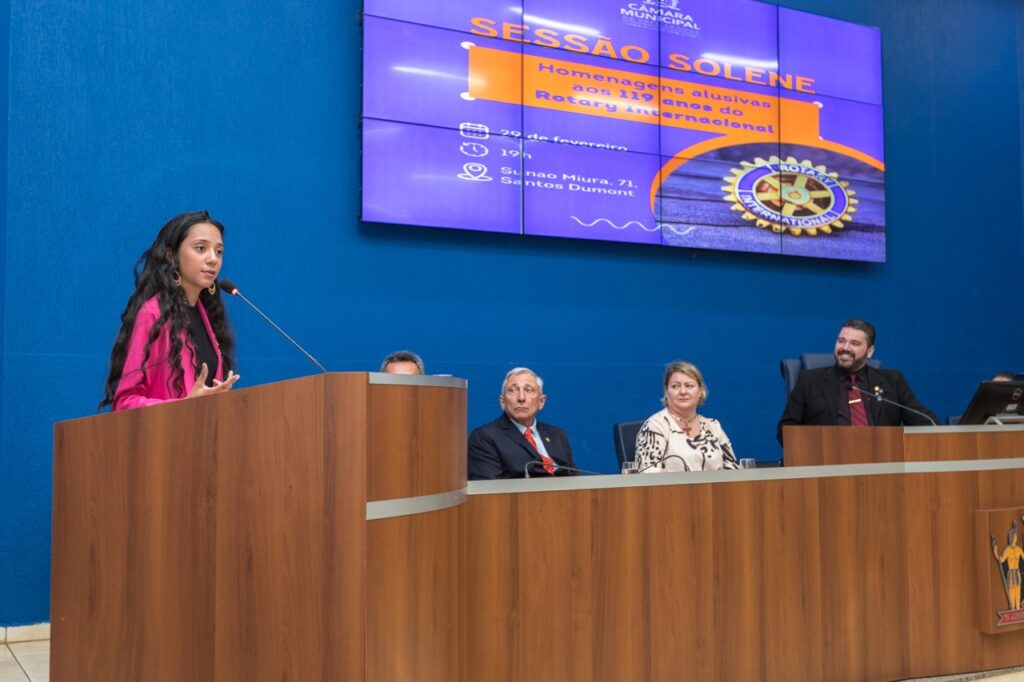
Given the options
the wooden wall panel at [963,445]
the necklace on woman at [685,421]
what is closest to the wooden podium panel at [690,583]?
the wooden wall panel at [963,445]

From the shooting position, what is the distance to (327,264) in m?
4.73

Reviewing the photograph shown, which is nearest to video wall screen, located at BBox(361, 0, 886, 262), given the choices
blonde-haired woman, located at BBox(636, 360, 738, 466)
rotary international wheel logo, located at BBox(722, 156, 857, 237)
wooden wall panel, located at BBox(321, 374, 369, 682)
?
rotary international wheel logo, located at BBox(722, 156, 857, 237)

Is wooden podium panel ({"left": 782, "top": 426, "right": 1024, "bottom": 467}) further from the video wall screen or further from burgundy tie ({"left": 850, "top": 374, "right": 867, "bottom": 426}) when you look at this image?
the video wall screen

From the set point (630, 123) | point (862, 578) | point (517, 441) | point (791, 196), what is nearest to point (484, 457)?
point (517, 441)

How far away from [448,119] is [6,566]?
2676mm

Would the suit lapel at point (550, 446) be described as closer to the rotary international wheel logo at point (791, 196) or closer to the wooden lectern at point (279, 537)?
the wooden lectern at point (279, 537)

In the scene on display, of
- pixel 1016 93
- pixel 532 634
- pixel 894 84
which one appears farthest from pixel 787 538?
pixel 1016 93

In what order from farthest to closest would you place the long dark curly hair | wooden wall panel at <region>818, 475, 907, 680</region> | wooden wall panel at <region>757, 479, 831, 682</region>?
wooden wall panel at <region>818, 475, 907, 680</region> < wooden wall panel at <region>757, 479, 831, 682</region> < the long dark curly hair

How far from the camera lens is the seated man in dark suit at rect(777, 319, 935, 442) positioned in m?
4.33

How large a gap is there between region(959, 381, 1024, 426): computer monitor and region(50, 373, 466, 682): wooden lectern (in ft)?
7.60

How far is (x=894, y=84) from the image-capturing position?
631 cm

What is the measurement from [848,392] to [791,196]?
1.69 meters

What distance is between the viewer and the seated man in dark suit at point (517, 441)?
11.6 ft

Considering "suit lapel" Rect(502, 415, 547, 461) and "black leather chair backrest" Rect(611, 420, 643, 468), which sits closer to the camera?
"suit lapel" Rect(502, 415, 547, 461)
